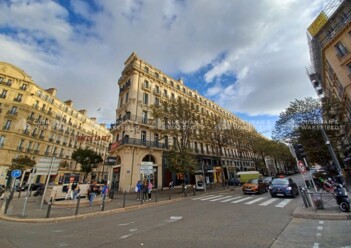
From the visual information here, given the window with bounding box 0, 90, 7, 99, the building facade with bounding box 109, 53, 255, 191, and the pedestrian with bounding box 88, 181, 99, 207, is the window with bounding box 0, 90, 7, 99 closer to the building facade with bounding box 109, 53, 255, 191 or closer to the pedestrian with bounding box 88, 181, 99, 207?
the building facade with bounding box 109, 53, 255, 191

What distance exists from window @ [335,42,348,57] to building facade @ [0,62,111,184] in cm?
3499

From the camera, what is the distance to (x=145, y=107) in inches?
1090

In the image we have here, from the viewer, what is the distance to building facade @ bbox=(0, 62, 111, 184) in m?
32.4

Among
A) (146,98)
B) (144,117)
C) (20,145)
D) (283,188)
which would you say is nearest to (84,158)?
(20,145)

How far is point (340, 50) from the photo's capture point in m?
21.1

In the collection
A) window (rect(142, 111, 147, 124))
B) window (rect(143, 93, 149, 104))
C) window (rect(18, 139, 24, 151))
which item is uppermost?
window (rect(143, 93, 149, 104))

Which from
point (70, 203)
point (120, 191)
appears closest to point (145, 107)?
point (120, 191)

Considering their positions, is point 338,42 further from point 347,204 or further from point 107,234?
point 107,234

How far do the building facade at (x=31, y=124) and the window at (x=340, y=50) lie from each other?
115 ft

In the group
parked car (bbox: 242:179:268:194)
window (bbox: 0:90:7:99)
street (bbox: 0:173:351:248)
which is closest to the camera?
street (bbox: 0:173:351:248)

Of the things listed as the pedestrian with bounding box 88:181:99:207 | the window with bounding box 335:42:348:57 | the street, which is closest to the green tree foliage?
→ the window with bounding box 335:42:348:57

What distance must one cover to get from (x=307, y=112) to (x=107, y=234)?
80.2 ft

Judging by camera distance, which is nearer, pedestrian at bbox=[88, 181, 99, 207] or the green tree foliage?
pedestrian at bbox=[88, 181, 99, 207]

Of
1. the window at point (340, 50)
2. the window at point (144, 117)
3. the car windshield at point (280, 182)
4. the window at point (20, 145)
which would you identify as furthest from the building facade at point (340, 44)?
the window at point (20, 145)
